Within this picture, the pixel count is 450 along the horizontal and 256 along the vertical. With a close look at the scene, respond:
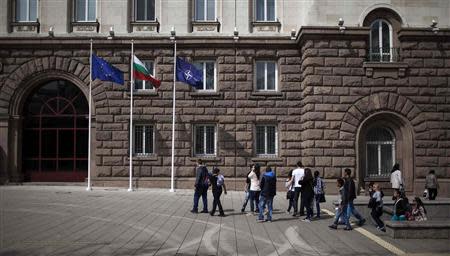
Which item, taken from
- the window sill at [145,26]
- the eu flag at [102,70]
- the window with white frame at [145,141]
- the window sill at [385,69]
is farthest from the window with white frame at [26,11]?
the window sill at [385,69]

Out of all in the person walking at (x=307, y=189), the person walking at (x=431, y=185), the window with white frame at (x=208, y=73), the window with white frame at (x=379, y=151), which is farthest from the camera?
the window with white frame at (x=208, y=73)

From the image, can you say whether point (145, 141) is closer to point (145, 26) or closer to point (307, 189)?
point (145, 26)

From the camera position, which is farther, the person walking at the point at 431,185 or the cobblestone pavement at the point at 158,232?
the person walking at the point at 431,185

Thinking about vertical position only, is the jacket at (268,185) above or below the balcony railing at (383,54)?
below

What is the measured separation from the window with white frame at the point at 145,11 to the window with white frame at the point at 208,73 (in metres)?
3.50

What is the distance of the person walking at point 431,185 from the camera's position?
2388 centimetres

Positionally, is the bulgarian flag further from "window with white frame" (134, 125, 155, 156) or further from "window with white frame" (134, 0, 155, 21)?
"window with white frame" (134, 0, 155, 21)

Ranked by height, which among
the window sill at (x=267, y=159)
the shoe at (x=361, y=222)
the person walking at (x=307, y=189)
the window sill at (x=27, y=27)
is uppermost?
the window sill at (x=27, y=27)

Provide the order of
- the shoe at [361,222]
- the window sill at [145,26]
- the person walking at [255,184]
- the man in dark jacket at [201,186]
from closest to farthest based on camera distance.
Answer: the shoe at [361,222], the person walking at [255,184], the man in dark jacket at [201,186], the window sill at [145,26]

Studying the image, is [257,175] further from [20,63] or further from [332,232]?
[20,63]

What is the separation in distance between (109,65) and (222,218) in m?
11.8

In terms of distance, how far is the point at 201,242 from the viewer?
1333cm

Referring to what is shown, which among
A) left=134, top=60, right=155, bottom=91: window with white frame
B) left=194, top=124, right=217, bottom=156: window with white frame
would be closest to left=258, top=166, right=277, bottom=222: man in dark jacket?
Result: left=194, top=124, right=217, bottom=156: window with white frame

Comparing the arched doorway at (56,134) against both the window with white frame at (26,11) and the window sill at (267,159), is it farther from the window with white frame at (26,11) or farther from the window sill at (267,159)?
the window sill at (267,159)
